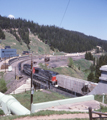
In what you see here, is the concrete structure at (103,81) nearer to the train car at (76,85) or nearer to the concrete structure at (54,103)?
the concrete structure at (54,103)

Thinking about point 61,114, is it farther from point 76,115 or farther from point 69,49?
point 69,49

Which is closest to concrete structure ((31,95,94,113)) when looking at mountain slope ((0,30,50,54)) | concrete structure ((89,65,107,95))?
concrete structure ((89,65,107,95))

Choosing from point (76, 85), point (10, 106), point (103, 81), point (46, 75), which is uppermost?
point (103, 81)

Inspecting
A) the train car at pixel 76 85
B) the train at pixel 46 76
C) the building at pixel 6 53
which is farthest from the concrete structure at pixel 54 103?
the building at pixel 6 53

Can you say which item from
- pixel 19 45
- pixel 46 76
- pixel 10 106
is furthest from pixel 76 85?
pixel 19 45

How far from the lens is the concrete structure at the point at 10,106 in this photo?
1553 cm

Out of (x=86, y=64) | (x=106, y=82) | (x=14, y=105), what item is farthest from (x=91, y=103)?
(x=86, y=64)

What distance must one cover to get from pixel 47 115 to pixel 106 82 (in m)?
9.60

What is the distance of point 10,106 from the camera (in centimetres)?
1697

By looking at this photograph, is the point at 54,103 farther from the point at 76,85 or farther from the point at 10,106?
the point at 76,85

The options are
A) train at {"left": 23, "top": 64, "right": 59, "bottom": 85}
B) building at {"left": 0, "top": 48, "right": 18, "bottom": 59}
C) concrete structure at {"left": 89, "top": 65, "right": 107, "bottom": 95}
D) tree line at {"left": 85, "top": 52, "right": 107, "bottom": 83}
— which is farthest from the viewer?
building at {"left": 0, "top": 48, "right": 18, "bottom": 59}

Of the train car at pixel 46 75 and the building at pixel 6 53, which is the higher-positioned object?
the building at pixel 6 53

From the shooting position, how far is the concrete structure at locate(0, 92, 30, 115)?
1553 cm

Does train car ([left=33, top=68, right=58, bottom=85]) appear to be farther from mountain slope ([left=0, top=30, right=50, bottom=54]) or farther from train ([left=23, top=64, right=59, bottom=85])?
mountain slope ([left=0, top=30, right=50, bottom=54])
